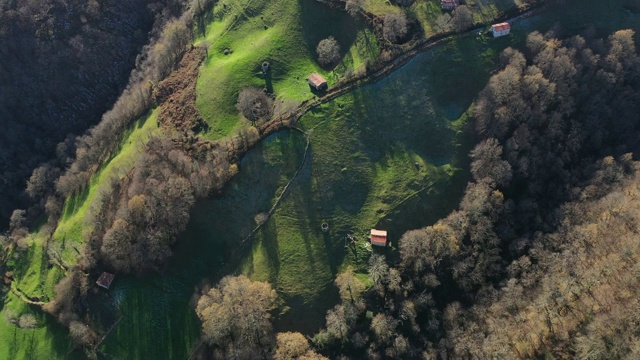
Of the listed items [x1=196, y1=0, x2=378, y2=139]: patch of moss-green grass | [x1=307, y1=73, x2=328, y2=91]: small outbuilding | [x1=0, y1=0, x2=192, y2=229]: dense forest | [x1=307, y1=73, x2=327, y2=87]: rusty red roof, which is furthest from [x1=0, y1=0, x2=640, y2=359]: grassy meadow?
[x1=0, y1=0, x2=192, y2=229]: dense forest

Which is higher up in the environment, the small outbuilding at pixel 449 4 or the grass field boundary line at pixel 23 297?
the small outbuilding at pixel 449 4

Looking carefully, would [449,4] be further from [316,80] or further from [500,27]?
[316,80]

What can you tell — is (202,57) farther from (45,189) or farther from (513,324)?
(513,324)

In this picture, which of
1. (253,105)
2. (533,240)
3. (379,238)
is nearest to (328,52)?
(253,105)

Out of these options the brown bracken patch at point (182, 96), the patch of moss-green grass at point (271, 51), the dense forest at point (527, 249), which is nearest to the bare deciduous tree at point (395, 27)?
the patch of moss-green grass at point (271, 51)

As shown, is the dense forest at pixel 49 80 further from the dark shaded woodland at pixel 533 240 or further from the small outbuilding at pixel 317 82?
the dark shaded woodland at pixel 533 240

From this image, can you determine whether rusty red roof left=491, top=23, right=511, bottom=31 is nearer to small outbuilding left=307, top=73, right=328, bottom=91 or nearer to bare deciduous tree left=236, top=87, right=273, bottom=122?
small outbuilding left=307, top=73, right=328, bottom=91
